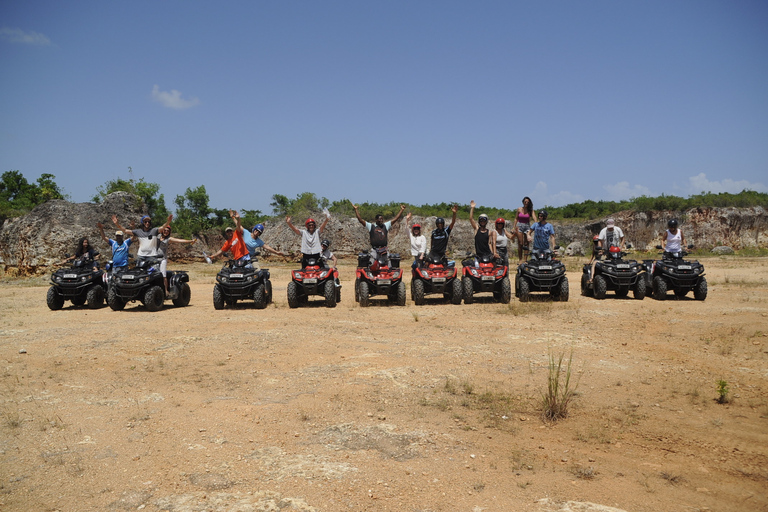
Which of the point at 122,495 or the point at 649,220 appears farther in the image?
the point at 649,220

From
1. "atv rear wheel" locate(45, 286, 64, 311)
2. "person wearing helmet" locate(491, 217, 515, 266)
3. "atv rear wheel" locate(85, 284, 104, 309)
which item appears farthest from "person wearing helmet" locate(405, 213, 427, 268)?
"atv rear wheel" locate(45, 286, 64, 311)

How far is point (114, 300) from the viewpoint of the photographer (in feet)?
42.7

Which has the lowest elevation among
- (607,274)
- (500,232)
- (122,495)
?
(122,495)

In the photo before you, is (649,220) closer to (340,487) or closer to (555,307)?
(555,307)

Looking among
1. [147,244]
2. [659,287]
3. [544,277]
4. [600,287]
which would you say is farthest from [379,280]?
[659,287]

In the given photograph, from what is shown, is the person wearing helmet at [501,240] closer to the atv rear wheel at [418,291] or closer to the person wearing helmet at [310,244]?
the atv rear wheel at [418,291]

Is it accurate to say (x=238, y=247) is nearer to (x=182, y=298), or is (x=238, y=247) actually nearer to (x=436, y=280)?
(x=182, y=298)

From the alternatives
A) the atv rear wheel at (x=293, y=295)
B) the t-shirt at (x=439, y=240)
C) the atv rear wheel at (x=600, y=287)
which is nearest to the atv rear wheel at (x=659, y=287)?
the atv rear wheel at (x=600, y=287)

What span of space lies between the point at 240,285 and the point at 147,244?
263cm

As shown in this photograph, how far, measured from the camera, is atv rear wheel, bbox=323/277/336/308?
13.1 m

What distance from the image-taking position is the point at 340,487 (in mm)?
4141

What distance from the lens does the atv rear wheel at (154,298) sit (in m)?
12.9

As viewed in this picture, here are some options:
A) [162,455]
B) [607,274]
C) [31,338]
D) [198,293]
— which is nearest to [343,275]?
[198,293]

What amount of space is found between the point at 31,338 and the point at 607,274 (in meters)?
12.7
